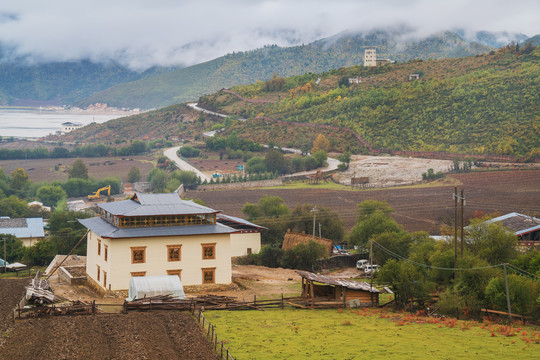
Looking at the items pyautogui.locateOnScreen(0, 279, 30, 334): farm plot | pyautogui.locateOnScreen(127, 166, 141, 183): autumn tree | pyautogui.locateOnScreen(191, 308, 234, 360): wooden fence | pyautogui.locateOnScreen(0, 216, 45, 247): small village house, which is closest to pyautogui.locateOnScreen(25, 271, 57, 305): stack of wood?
pyautogui.locateOnScreen(0, 279, 30, 334): farm plot

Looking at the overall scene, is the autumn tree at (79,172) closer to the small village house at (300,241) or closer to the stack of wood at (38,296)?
the small village house at (300,241)

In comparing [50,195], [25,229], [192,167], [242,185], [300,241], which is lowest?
[50,195]

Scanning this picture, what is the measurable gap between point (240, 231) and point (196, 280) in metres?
16.2

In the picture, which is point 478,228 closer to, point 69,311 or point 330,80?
point 69,311

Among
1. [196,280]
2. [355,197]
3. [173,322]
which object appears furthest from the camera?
[355,197]

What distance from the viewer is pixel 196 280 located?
42312mm

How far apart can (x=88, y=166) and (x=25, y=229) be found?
304ft

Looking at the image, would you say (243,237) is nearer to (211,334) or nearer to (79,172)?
(211,334)

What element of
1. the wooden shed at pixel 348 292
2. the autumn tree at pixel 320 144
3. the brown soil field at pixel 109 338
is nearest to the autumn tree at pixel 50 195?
the autumn tree at pixel 320 144

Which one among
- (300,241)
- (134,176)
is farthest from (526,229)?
(134,176)

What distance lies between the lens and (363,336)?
28.7m

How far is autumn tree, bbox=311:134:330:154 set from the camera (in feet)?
461

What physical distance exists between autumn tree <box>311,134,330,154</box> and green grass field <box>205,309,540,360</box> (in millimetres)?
106302

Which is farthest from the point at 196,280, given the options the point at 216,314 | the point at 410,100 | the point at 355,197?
the point at 410,100
